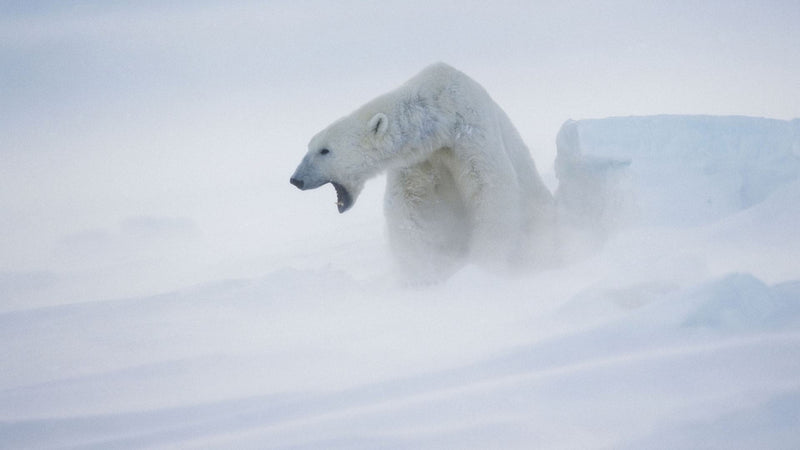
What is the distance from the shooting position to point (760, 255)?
4312mm

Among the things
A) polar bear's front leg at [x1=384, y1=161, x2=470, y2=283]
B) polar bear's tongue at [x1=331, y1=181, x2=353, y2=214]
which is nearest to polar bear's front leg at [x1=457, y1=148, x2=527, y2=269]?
polar bear's front leg at [x1=384, y1=161, x2=470, y2=283]

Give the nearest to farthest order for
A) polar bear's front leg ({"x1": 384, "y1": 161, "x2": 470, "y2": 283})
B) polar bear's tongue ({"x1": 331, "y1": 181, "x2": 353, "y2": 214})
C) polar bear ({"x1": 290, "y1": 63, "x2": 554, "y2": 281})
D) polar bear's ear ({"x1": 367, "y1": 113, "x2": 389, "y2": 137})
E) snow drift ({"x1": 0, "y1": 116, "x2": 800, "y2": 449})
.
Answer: snow drift ({"x1": 0, "y1": 116, "x2": 800, "y2": 449}) < polar bear's ear ({"x1": 367, "y1": 113, "x2": 389, "y2": 137}) < polar bear ({"x1": 290, "y1": 63, "x2": 554, "y2": 281}) < polar bear's tongue ({"x1": 331, "y1": 181, "x2": 353, "y2": 214}) < polar bear's front leg ({"x1": 384, "y1": 161, "x2": 470, "y2": 283})

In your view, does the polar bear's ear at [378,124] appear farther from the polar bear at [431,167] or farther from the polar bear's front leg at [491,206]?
the polar bear's front leg at [491,206]

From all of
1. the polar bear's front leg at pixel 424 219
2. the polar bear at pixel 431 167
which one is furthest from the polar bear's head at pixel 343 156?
the polar bear's front leg at pixel 424 219

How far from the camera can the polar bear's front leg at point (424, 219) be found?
231 inches

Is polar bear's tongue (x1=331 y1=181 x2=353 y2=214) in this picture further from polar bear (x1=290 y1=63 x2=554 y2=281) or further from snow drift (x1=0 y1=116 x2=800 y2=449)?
snow drift (x1=0 y1=116 x2=800 y2=449)

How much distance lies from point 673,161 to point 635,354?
524cm

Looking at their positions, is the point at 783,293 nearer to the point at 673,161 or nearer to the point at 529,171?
the point at 529,171

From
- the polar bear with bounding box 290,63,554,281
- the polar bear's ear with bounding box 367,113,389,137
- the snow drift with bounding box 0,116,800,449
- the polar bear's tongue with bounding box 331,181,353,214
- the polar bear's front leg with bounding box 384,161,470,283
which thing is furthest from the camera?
the polar bear's front leg with bounding box 384,161,470,283

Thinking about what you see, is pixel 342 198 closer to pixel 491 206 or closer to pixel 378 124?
pixel 378 124

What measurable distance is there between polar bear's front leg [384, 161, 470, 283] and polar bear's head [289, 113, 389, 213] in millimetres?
428

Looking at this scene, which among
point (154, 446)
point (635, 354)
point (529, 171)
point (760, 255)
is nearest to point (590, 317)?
point (635, 354)

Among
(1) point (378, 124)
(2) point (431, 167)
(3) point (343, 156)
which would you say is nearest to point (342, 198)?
(3) point (343, 156)

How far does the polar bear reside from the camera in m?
5.49
